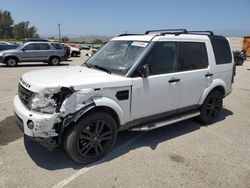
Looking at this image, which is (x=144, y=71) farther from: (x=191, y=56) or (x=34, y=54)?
(x=34, y=54)

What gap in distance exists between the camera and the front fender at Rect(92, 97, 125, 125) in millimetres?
3667

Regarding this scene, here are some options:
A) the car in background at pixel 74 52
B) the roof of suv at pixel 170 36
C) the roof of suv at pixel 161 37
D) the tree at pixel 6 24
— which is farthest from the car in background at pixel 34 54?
the tree at pixel 6 24

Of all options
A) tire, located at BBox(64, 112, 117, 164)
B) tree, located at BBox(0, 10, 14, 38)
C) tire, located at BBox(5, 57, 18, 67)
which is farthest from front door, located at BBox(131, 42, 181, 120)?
tree, located at BBox(0, 10, 14, 38)

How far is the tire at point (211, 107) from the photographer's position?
18.2 ft

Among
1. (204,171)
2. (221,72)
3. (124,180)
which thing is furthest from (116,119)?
(221,72)

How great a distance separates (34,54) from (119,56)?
1370 centimetres

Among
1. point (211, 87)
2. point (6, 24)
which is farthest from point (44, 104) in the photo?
point (6, 24)

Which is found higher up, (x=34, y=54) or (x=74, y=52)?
(x=34, y=54)

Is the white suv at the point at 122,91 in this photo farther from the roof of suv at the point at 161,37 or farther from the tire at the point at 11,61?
the tire at the point at 11,61

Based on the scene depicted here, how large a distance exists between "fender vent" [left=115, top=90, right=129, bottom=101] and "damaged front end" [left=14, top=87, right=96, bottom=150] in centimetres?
59

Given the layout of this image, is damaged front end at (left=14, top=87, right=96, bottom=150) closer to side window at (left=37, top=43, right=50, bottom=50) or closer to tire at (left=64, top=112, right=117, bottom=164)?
tire at (left=64, top=112, right=117, bottom=164)

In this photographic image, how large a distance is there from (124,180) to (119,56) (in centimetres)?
218

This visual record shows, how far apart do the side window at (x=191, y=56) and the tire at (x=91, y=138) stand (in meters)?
1.82

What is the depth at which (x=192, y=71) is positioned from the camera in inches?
197
